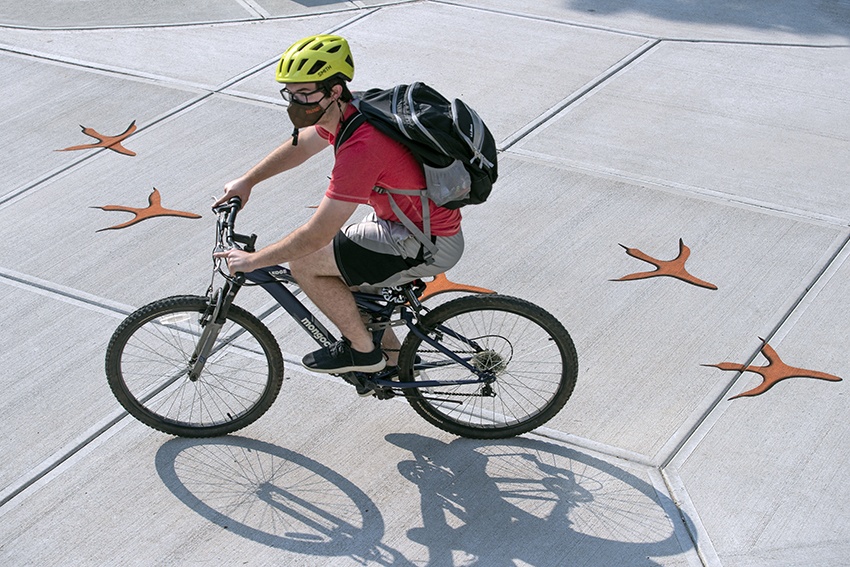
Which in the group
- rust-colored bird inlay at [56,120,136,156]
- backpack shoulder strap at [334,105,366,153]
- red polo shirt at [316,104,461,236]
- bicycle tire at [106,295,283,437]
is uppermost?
backpack shoulder strap at [334,105,366,153]

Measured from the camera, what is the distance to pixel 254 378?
16.1 feet

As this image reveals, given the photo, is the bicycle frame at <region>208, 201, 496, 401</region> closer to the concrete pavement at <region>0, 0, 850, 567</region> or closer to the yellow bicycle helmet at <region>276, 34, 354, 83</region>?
the concrete pavement at <region>0, 0, 850, 567</region>

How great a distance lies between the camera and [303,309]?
171 inches

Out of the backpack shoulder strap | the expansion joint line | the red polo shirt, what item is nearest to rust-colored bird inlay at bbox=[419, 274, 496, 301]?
the expansion joint line

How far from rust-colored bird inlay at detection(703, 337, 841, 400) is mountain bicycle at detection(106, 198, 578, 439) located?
0.91 meters

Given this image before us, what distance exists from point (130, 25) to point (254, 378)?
589cm

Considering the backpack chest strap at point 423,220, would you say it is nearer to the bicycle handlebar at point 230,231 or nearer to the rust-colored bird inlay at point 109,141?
the bicycle handlebar at point 230,231

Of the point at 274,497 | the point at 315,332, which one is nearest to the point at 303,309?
the point at 315,332

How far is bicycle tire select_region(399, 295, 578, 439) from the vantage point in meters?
4.20

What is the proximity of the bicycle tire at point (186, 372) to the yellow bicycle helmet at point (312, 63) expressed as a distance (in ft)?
3.39

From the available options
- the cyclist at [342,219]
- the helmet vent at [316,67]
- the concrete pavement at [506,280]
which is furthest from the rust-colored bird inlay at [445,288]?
the helmet vent at [316,67]

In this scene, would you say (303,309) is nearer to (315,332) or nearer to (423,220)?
(315,332)

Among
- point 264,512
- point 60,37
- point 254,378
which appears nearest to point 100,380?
point 254,378

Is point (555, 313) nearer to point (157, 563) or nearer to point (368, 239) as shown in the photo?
point (368, 239)
